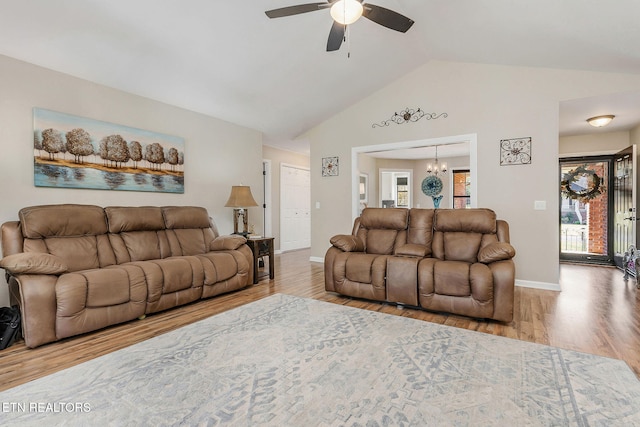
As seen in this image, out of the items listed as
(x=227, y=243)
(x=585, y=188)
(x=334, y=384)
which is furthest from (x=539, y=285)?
(x=227, y=243)

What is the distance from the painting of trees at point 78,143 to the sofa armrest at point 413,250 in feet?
11.8

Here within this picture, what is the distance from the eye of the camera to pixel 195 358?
2.14 meters

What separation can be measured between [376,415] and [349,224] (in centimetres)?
425

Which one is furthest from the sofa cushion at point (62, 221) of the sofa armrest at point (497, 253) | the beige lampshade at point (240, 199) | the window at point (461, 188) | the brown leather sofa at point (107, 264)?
the window at point (461, 188)

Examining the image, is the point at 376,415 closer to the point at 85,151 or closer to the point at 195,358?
the point at 195,358

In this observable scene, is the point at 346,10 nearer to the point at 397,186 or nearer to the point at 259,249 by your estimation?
the point at 259,249

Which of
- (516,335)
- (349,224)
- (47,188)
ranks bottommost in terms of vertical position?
(516,335)

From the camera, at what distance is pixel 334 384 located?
182 centimetres

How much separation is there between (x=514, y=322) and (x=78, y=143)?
4.73 metres

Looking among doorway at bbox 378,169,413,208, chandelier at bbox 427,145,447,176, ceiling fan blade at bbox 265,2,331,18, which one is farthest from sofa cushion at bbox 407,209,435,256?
doorway at bbox 378,169,413,208

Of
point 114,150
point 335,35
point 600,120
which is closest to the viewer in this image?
point 335,35

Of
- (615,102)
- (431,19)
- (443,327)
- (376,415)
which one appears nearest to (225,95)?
(431,19)

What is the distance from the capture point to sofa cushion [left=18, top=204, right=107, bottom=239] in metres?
2.86

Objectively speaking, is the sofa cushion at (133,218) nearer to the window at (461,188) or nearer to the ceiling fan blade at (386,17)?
the ceiling fan blade at (386,17)
